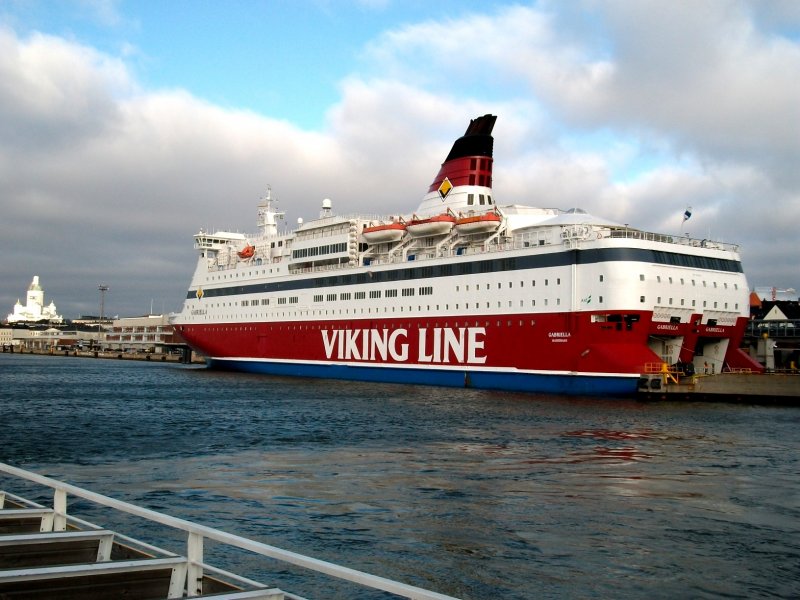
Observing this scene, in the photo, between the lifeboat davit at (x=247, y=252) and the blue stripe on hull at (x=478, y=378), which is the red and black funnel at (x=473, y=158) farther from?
the lifeboat davit at (x=247, y=252)

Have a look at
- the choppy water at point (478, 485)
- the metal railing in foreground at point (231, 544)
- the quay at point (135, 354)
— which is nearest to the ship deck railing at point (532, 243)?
the choppy water at point (478, 485)

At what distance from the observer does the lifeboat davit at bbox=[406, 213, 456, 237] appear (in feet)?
155

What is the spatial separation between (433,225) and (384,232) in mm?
4814

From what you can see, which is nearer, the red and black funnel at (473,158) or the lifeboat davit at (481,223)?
the lifeboat davit at (481,223)

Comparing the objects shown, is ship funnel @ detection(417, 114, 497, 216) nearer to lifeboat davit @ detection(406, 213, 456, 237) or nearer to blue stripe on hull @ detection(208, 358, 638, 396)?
lifeboat davit @ detection(406, 213, 456, 237)

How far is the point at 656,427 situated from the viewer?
86.9ft

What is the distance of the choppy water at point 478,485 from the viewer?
10.6 meters

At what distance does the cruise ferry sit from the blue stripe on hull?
0.07m

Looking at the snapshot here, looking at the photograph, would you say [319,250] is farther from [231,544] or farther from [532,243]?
[231,544]

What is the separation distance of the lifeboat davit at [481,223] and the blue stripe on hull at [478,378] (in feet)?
27.9

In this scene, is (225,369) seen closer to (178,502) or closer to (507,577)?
(178,502)

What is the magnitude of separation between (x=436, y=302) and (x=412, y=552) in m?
34.4

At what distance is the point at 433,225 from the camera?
4766cm

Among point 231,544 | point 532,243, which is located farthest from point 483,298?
point 231,544
